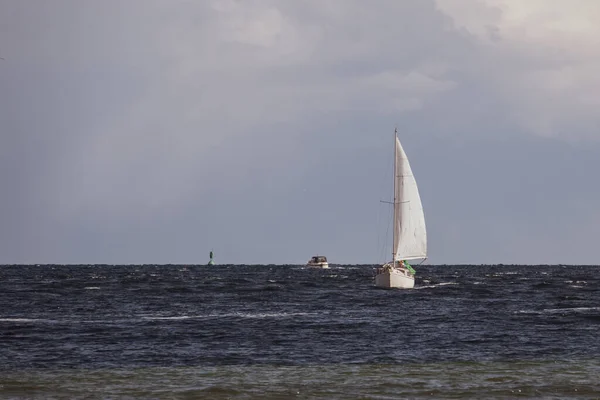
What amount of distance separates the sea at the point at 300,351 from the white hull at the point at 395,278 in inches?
770

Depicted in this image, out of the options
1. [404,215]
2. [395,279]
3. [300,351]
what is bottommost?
[300,351]

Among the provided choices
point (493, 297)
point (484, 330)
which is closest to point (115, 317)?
point (484, 330)

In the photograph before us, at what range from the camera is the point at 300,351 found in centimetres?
3781

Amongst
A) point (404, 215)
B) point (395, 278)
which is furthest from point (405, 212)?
point (395, 278)

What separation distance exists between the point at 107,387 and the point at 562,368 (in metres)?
15.9

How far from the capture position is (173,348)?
38594 millimetres

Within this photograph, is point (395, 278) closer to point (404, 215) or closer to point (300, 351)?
point (404, 215)

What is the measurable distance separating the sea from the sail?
23.3m

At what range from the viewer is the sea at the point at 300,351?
28156 mm

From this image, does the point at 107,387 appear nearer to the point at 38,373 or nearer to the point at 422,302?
the point at 38,373

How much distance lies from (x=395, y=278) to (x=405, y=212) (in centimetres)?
751

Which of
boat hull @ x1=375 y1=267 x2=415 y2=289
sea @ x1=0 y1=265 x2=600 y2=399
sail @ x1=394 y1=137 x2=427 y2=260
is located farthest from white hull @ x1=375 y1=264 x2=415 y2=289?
sea @ x1=0 y1=265 x2=600 y2=399

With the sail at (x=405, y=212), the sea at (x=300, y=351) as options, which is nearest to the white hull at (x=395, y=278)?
the sail at (x=405, y=212)

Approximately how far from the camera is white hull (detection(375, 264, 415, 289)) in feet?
289
